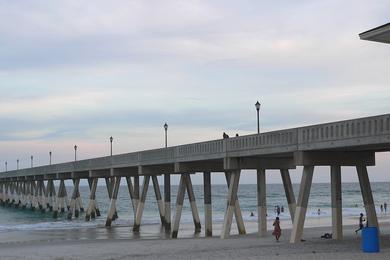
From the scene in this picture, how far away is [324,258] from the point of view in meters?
19.0

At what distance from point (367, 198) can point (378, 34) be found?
9.79 metres

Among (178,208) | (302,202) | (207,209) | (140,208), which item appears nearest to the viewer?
(302,202)

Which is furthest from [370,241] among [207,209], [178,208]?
[178,208]

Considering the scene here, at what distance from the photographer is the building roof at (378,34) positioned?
18.5 metres

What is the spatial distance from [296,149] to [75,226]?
31754mm

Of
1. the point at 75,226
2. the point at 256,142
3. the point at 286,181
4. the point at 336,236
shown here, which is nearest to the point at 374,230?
the point at 336,236

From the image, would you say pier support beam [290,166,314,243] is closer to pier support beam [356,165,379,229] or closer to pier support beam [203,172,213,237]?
pier support beam [356,165,379,229]

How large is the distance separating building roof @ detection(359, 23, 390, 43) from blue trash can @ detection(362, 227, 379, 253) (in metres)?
5.89

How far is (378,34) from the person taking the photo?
18.8 meters

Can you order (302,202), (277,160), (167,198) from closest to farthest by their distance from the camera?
(302,202), (277,160), (167,198)

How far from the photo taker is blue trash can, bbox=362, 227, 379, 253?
66.5ft

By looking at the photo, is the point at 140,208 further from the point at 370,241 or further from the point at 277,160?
the point at 370,241

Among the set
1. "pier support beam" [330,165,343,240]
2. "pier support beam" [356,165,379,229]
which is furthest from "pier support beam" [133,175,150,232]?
"pier support beam" [356,165,379,229]

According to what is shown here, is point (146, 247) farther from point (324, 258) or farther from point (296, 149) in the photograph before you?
point (324, 258)
